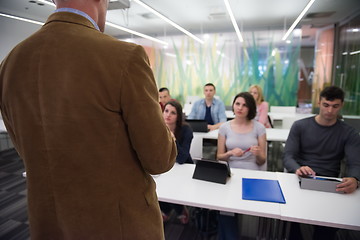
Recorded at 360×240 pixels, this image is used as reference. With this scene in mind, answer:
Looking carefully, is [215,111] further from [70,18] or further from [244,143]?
[70,18]

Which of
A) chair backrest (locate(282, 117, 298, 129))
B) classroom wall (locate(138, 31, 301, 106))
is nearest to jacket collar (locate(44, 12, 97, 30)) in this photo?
chair backrest (locate(282, 117, 298, 129))

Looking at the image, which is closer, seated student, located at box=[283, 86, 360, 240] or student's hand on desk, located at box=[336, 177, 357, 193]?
student's hand on desk, located at box=[336, 177, 357, 193]

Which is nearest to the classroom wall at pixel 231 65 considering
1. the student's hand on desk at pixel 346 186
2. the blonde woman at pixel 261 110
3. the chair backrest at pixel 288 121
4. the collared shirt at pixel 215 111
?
the blonde woman at pixel 261 110

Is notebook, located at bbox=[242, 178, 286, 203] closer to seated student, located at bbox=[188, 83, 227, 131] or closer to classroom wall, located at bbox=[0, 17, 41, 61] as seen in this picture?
seated student, located at bbox=[188, 83, 227, 131]

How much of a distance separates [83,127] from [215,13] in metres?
5.67

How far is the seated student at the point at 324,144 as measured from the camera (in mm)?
1967

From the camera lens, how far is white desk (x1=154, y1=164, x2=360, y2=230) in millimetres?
1332

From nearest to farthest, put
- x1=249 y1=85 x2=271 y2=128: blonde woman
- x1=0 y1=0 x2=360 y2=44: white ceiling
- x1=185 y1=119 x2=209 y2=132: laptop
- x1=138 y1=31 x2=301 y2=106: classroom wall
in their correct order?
1. x1=185 y1=119 x2=209 y2=132: laptop
2. x1=249 y1=85 x2=271 y2=128: blonde woman
3. x1=0 y1=0 x2=360 y2=44: white ceiling
4. x1=138 y1=31 x2=301 y2=106: classroom wall

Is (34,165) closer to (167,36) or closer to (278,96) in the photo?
(278,96)

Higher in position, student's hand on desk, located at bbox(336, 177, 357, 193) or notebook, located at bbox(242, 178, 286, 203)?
student's hand on desk, located at bbox(336, 177, 357, 193)

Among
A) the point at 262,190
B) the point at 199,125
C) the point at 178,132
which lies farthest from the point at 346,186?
the point at 199,125

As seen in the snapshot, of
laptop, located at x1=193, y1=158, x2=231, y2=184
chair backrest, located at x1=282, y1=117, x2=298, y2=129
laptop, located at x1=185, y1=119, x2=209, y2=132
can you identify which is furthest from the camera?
chair backrest, located at x1=282, y1=117, x2=298, y2=129

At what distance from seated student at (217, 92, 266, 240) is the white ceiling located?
10.5 feet

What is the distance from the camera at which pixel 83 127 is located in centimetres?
70
